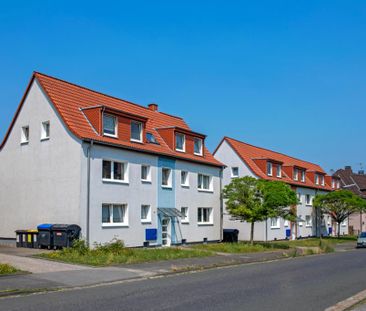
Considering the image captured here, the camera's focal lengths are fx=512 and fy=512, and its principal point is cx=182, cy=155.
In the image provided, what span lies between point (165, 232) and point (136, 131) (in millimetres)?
6353

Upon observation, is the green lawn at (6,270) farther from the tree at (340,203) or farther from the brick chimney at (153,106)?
the tree at (340,203)

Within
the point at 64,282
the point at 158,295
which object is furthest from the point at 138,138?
the point at 158,295

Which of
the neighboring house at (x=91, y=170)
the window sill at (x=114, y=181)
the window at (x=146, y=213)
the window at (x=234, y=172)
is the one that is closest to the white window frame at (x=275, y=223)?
the window at (x=234, y=172)

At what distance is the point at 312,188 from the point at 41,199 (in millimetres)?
34273

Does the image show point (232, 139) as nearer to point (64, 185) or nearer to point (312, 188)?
point (312, 188)

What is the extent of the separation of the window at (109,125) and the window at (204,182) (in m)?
8.80

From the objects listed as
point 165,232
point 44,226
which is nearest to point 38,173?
point 44,226

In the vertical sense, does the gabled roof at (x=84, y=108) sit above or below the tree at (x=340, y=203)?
above

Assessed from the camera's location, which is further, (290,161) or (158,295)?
(290,161)

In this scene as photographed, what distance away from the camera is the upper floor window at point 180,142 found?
32719 millimetres

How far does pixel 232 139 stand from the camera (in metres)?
46.2

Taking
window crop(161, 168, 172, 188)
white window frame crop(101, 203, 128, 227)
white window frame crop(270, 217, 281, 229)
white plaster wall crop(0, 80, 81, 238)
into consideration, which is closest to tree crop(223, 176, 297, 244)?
window crop(161, 168, 172, 188)

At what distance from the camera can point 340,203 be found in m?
50.7

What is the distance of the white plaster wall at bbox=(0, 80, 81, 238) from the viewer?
82.7ft
